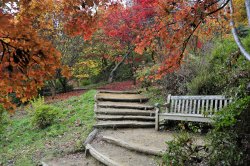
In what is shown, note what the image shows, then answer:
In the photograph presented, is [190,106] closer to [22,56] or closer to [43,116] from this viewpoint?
[43,116]

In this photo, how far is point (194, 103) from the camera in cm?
634

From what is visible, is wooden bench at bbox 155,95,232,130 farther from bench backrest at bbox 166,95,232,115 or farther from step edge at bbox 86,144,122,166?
step edge at bbox 86,144,122,166

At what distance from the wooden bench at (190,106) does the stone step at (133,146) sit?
137 centimetres

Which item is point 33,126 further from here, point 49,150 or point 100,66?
point 100,66

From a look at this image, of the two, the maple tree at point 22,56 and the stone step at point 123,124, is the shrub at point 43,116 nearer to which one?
the stone step at point 123,124

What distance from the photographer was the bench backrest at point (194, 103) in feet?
19.3

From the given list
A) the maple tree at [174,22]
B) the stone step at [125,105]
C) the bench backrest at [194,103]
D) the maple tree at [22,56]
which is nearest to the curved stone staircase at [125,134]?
the stone step at [125,105]

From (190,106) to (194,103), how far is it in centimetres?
13

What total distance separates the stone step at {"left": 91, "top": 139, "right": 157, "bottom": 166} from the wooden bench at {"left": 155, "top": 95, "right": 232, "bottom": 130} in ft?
4.97

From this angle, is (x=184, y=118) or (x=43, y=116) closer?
(x=184, y=118)

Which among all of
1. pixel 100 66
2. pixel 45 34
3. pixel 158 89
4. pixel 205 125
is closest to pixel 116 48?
pixel 100 66

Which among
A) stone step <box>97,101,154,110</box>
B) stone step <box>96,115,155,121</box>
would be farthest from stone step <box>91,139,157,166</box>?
stone step <box>97,101,154,110</box>

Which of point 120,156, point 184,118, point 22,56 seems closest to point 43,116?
point 120,156

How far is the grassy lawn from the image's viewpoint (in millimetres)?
5824
